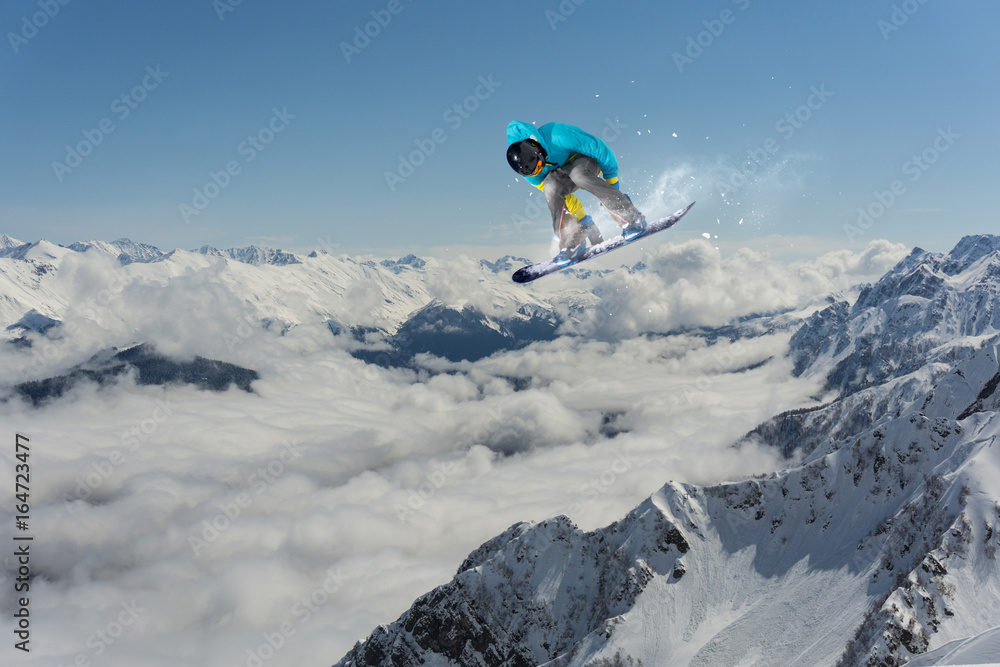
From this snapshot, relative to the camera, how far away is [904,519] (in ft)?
316

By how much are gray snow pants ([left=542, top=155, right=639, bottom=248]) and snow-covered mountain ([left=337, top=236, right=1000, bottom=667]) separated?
299ft

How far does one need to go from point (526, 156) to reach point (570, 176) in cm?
159

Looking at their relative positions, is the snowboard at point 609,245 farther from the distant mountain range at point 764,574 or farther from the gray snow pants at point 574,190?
the distant mountain range at point 764,574

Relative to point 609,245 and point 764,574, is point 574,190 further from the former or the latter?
point 764,574

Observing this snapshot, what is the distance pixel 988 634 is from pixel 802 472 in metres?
119

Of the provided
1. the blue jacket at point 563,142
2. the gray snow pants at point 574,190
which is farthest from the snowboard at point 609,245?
the blue jacket at point 563,142

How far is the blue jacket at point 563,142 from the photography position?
9796mm

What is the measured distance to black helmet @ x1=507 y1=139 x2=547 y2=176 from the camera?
9961 millimetres

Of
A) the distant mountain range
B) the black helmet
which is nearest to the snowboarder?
the black helmet

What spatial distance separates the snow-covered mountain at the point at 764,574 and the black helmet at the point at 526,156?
94.2 metres

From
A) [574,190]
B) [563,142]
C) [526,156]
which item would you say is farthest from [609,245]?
[526,156]

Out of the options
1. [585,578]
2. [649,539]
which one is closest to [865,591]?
[649,539]

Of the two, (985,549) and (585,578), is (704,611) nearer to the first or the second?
(585,578)

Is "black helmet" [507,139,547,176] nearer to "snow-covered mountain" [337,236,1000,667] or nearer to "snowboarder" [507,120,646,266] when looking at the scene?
"snowboarder" [507,120,646,266]
